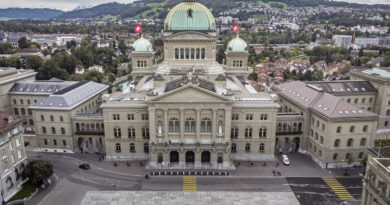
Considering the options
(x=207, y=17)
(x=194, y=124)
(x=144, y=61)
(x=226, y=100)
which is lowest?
(x=194, y=124)

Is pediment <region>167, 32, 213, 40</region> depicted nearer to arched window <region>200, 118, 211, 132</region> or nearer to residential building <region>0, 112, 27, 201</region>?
arched window <region>200, 118, 211, 132</region>

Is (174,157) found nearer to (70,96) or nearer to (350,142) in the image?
(70,96)

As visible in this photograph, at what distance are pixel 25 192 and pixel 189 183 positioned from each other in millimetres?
A: 33114

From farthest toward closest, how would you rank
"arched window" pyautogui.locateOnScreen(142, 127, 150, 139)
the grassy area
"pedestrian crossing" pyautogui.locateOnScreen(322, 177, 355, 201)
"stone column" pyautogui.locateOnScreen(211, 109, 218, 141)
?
"arched window" pyautogui.locateOnScreen(142, 127, 150, 139)
"stone column" pyautogui.locateOnScreen(211, 109, 218, 141)
"pedestrian crossing" pyautogui.locateOnScreen(322, 177, 355, 201)
the grassy area

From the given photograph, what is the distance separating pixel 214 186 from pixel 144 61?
4649cm

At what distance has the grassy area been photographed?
197 ft

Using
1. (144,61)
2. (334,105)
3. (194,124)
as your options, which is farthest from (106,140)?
(334,105)

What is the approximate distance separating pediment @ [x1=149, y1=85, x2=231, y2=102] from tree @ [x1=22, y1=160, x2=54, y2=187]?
85.2ft

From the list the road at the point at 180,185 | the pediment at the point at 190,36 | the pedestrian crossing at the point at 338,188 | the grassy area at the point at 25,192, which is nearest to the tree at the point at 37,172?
the grassy area at the point at 25,192

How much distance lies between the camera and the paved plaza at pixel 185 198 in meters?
58.9

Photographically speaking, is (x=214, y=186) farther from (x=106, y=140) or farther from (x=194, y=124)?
(x=106, y=140)

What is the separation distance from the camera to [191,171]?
70.6 metres

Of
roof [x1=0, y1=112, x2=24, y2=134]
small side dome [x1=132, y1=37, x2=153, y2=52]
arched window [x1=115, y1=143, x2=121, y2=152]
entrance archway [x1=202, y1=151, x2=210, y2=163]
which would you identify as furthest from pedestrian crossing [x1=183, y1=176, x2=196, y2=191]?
small side dome [x1=132, y1=37, x2=153, y2=52]

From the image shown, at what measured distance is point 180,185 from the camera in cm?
6506
